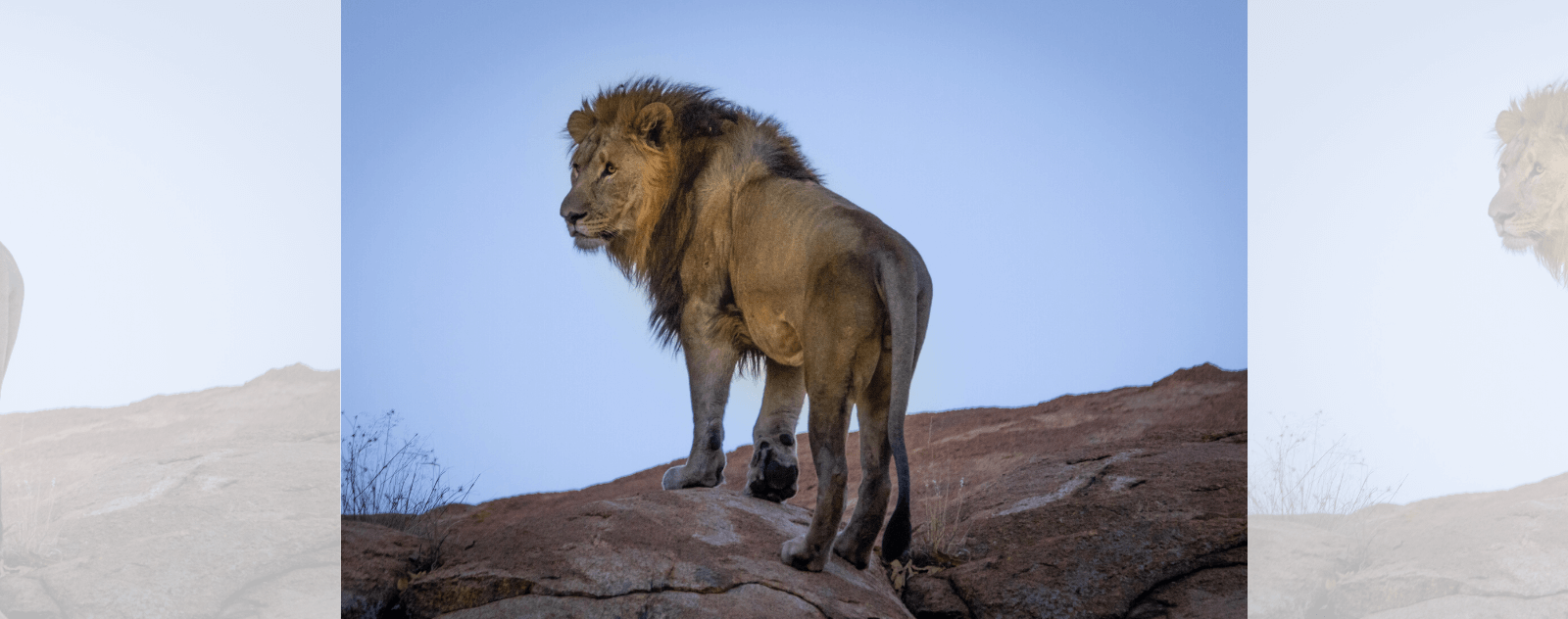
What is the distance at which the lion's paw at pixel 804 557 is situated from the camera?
12.6ft

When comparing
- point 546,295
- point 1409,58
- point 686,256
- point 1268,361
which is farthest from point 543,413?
point 1409,58

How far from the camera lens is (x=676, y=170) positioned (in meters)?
4.54

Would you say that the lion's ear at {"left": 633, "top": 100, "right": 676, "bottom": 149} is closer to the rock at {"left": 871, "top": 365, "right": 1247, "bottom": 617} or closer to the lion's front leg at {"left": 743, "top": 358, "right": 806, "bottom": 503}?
the lion's front leg at {"left": 743, "top": 358, "right": 806, "bottom": 503}

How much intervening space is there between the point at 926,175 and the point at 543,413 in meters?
1.73

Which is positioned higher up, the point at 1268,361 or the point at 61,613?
the point at 1268,361

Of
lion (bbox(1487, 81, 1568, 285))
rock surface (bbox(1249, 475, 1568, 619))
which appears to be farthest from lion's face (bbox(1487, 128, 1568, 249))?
rock surface (bbox(1249, 475, 1568, 619))

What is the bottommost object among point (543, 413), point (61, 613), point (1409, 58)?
point (61, 613)

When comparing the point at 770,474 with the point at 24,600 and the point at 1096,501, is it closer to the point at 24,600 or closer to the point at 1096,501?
the point at 1096,501

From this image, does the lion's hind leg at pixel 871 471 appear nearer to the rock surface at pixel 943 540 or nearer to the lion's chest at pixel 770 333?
the rock surface at pixel 943 540

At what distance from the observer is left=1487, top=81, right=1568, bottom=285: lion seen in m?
5.22

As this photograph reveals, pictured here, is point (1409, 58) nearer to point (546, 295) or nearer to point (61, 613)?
point (546, 295)

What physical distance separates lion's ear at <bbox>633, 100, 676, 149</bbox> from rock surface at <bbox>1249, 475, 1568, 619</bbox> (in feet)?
8.24

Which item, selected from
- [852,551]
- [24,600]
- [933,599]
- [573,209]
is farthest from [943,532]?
[24,600]

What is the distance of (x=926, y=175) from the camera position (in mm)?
4953
